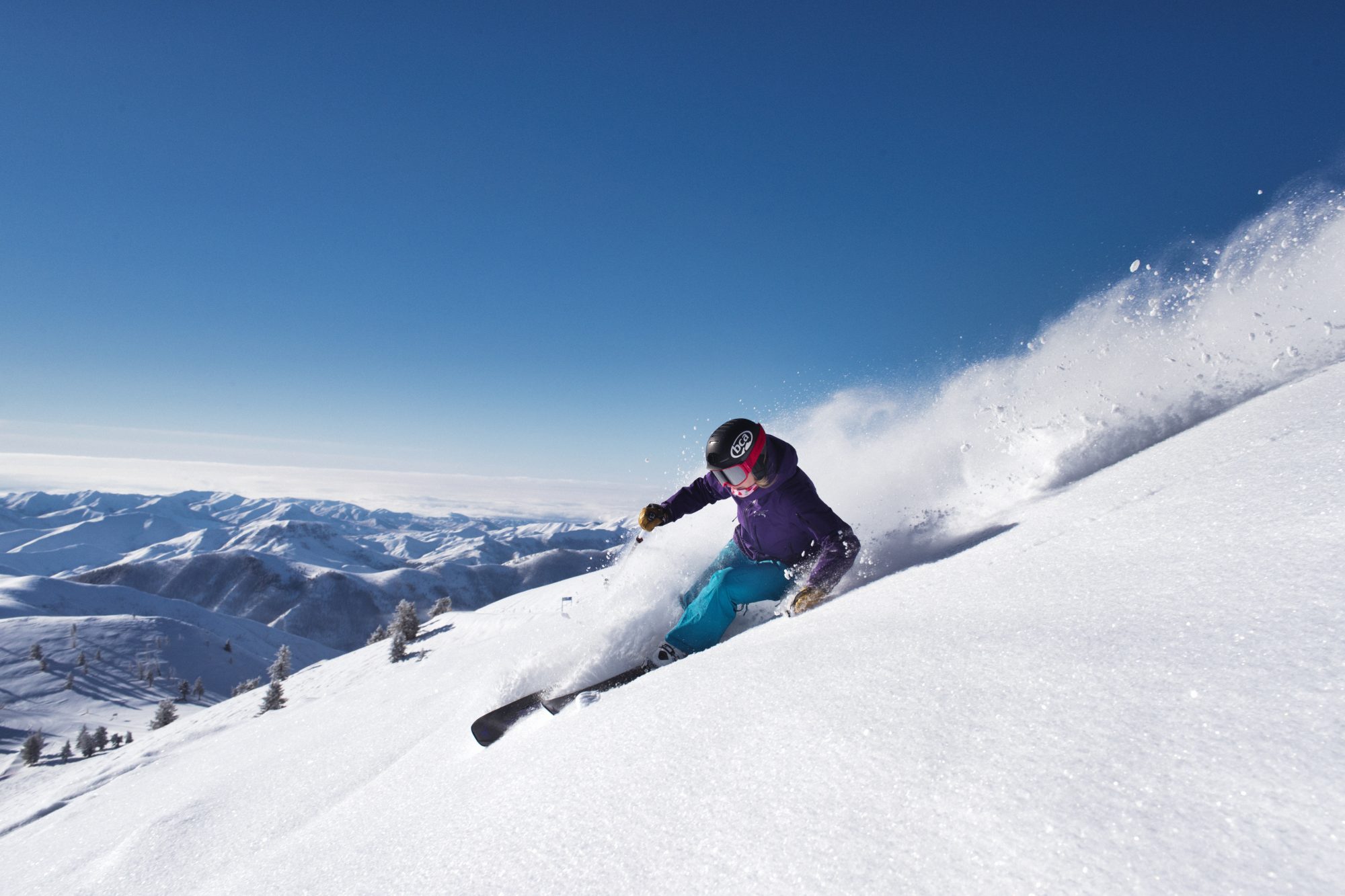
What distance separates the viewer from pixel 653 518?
6.28 m

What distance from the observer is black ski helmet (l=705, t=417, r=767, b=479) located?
16.9 feet

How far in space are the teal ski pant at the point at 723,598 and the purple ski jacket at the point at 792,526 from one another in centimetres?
22

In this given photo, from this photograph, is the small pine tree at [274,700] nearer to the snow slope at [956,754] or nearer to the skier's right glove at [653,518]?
the snow slope at [956,754]

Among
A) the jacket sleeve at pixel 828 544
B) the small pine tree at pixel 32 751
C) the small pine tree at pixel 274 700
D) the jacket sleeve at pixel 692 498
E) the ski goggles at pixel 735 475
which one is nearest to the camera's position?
the jacket sleeve at pixel 828 544

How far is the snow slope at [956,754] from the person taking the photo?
1.34 m

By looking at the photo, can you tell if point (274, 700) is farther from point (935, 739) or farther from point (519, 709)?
point (935, 739)

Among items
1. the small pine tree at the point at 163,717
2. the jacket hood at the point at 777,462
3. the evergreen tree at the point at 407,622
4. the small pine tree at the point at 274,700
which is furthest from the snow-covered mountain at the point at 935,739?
the small pine tree at the point at 163,717

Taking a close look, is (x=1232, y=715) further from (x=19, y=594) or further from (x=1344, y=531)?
(x=19, y=594)

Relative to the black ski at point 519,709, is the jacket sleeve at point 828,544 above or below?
above

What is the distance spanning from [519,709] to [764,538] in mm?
2679

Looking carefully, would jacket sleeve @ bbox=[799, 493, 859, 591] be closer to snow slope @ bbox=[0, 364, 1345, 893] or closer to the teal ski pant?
snow slope @ bbox=[0, 364, 1345, 893]

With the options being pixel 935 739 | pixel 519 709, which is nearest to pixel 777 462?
pixel 519 709

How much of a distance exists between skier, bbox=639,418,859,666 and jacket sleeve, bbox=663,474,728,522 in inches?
30.9

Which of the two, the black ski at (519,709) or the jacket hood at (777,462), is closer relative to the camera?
the black ski at (519,709)
